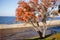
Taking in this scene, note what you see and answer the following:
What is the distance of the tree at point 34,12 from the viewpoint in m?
3.05

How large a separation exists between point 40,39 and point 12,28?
0.61 metres

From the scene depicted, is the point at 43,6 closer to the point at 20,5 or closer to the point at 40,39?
the point at 20,5

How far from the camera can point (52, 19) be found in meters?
3.06

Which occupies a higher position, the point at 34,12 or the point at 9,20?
the point at 34,12

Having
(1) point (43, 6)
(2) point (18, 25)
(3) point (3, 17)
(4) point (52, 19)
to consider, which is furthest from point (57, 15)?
(3) point (3, 17)

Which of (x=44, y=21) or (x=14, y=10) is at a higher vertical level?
(x=14, y=10)

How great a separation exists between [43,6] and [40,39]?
2.19 feet

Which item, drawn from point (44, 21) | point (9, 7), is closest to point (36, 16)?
point (44, 21)

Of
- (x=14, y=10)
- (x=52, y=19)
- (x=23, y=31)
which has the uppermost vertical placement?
(x=14, y=10)

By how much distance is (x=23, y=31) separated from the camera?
309cm

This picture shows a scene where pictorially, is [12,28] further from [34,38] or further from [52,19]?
[52,19]

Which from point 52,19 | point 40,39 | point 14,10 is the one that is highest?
point 14,10

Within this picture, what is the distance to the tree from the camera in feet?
10.0

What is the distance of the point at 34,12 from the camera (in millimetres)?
3070
